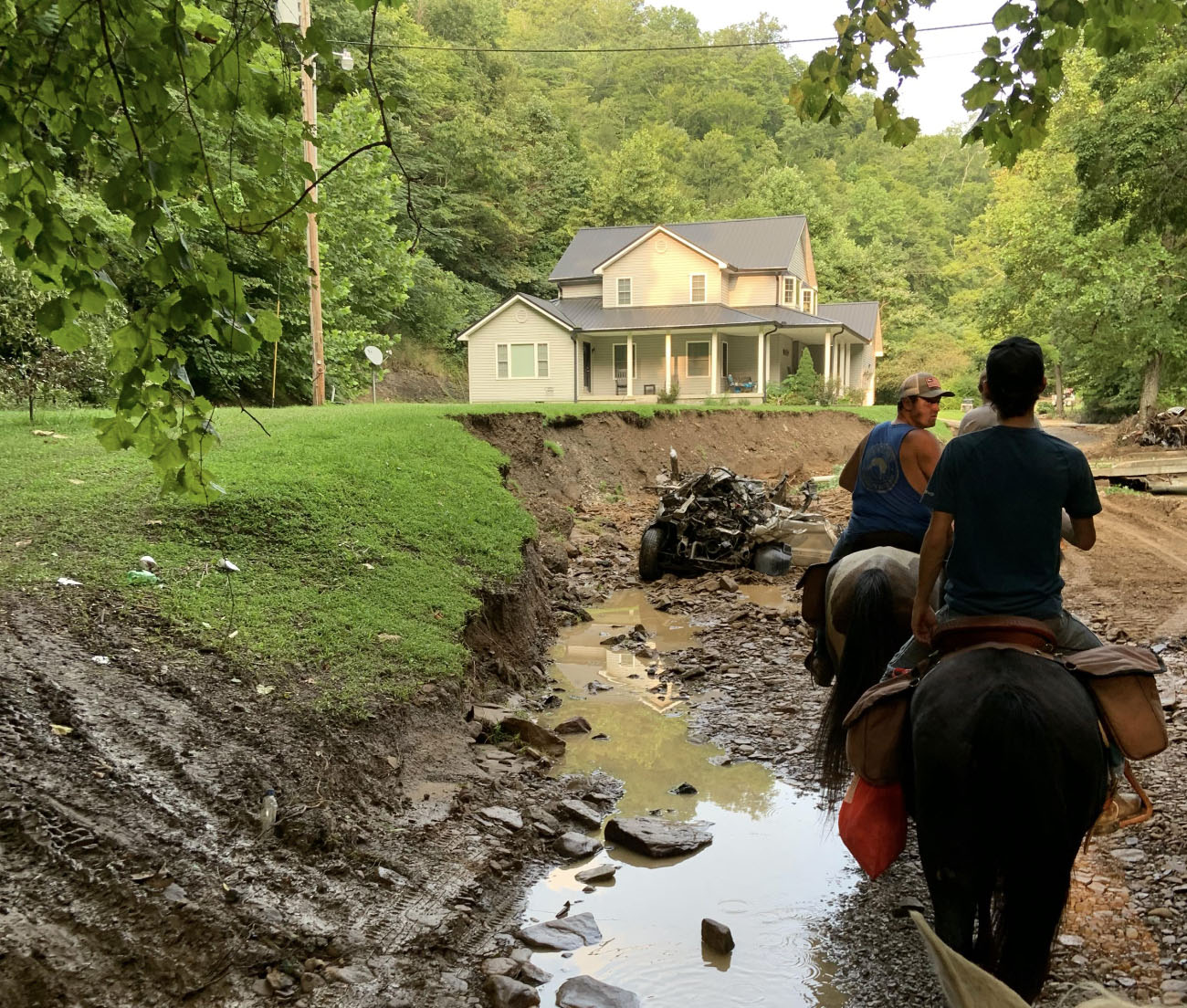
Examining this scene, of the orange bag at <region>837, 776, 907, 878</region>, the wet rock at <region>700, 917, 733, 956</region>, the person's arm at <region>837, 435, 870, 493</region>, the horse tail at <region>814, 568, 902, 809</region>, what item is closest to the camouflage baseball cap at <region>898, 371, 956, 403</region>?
the person's arm at <region>837, 435, 870, 493</region>

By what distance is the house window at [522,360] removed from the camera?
39.2 meters

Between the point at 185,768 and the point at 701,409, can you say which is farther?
the point at 701,409

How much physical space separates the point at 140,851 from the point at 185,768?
749 mm

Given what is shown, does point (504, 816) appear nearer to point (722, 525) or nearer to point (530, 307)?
point (722, 525)

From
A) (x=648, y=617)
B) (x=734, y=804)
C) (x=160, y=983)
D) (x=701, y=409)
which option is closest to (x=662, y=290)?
(x=701, y=409)

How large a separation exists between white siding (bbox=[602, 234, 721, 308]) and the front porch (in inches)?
68.9

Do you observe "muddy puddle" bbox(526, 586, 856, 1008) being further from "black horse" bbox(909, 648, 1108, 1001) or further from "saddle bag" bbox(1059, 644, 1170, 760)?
"saddle bag" bbox(1059, 644, 1170, 760)

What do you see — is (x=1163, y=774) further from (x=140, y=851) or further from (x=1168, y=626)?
(x=140, y=851)

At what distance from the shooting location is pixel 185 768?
4.66 m

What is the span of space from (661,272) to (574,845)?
3642cm

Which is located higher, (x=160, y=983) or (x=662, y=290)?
(x=662, y=290)

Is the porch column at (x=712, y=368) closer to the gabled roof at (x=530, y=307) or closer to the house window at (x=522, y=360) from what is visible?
the gabled roof at (x=530, y=307)

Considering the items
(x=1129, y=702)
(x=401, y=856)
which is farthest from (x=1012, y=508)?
(x=401, y=856)

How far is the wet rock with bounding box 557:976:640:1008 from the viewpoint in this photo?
158 inches
